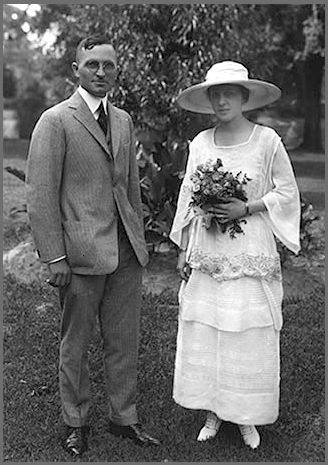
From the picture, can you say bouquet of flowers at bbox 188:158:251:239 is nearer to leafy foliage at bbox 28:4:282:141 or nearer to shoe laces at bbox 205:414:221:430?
shoe laces at bbox 205:414:221:430

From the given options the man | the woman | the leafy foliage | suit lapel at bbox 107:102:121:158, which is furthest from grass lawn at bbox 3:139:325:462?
the leafy foliage

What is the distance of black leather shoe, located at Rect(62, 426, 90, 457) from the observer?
4195mm

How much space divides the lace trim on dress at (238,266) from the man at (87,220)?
0.38 meters

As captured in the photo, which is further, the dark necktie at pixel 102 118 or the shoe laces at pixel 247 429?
the shoe laces at pixel 247 429

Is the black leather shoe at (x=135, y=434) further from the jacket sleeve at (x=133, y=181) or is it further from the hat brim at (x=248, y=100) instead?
the hat brim at (x=248, y=100)

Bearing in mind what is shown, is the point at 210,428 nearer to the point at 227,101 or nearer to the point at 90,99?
the point at 227,101

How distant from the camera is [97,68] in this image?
387 centimetres

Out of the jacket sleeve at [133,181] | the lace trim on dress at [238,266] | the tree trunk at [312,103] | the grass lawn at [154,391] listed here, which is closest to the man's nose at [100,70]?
the jacket sleeve at [133,181]

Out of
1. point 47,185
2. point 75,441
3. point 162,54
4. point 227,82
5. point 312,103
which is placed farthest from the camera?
point 312,103

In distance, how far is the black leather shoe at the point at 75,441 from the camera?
4195 millimetres

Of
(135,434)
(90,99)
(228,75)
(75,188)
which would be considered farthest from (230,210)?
(135,434)

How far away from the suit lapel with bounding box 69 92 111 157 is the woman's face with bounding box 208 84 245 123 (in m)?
0.64

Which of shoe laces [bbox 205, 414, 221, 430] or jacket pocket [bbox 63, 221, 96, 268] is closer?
jacket pocket [bbox 63, 221, 96, 268]

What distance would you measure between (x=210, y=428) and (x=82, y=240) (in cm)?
139
